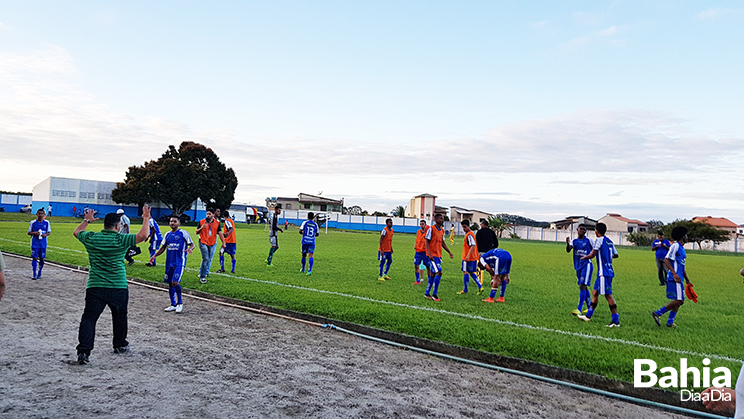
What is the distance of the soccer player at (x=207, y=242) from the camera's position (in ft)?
44.4

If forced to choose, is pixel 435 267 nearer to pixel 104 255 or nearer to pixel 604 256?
pixel 604 256

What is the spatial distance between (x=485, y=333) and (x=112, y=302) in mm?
5600

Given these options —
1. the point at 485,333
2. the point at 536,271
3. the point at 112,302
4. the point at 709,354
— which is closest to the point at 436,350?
the point at 485,333

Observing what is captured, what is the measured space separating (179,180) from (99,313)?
7010 centimetres

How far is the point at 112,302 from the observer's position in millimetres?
6551

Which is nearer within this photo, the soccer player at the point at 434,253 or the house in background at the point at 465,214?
the soccer player at the point at 434,253

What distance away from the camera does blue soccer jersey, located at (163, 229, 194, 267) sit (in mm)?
10008

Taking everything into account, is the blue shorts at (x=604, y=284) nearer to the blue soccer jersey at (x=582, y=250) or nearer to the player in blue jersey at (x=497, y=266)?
the blue soccer jersey at (x=582, y=250)

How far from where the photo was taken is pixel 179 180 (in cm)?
7188

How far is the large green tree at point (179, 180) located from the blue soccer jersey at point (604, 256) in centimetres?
6922

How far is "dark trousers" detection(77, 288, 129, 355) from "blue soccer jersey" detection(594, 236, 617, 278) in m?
8.07

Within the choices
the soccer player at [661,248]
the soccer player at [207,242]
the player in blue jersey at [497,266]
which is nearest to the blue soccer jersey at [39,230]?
the soccer player at [207,242]

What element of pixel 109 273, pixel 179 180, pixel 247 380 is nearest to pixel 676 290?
pixel 247 380

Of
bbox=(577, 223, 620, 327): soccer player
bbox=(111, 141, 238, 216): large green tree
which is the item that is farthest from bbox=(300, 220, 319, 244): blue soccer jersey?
bbox=(111, 141, 238, 216): large green tree
